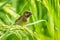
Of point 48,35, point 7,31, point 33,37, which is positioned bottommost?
point 48,35

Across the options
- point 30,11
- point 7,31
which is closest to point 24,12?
point 30,11

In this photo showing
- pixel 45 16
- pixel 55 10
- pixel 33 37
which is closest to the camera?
pixel 33 37

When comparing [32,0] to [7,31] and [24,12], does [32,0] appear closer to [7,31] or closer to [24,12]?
[24,12]

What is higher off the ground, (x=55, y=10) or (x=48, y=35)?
(x=55, y=10)

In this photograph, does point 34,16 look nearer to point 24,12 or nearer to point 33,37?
point 24,12

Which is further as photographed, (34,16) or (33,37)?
(34,16)

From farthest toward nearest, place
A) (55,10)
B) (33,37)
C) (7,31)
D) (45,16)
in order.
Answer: (45,16), (55,10), (33,37), (7,31)

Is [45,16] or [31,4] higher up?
[31,4]

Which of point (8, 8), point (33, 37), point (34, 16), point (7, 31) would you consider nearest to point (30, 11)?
point (34, 16)

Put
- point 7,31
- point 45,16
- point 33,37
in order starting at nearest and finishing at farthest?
point 7,31, point 33,37, point 45,16
